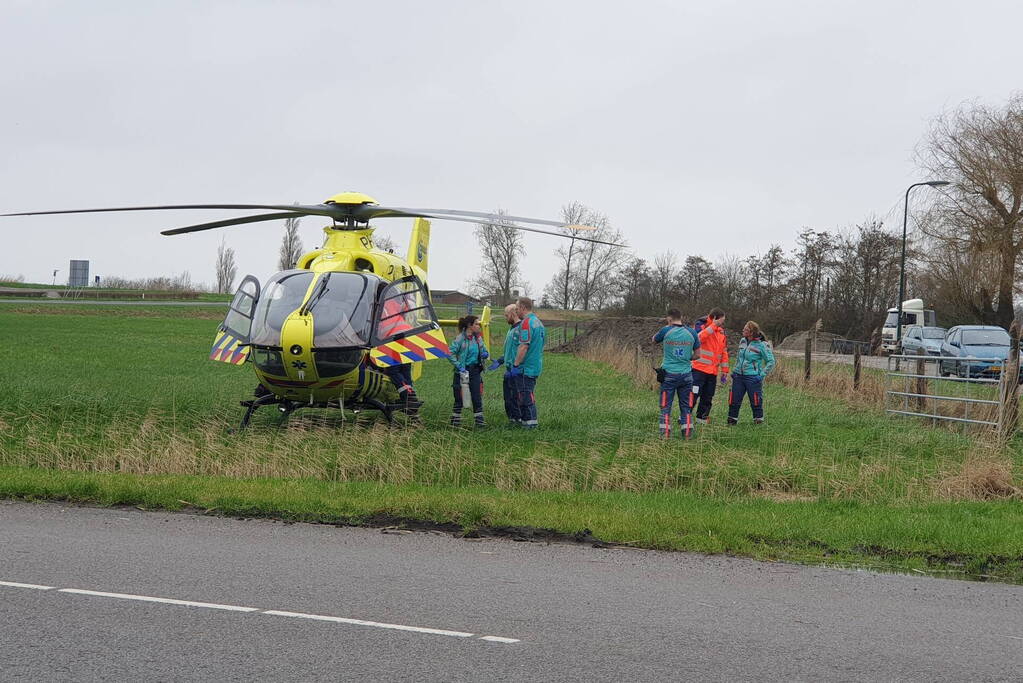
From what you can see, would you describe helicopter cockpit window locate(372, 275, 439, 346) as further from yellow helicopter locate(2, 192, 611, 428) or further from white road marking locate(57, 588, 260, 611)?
white road marking locate(57, 588, 260, 611)

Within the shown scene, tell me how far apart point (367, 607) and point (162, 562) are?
2.05m

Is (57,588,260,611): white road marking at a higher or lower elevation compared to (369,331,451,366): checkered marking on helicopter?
lower

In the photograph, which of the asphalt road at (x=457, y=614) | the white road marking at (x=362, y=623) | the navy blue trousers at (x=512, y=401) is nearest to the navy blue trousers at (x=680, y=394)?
the navy blue trousers at (x=512, y=401)

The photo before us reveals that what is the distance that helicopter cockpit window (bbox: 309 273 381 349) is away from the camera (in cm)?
1462

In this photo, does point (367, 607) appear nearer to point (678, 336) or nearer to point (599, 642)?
point (599, 642)

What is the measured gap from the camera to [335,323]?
48.4 ft

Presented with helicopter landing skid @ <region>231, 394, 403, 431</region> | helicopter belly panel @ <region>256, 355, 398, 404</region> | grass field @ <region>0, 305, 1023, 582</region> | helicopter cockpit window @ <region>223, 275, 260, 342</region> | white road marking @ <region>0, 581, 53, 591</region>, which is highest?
helicopter cockpit window @ <region>223, 275, 260, 342</region>

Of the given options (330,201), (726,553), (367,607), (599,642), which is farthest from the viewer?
(330,201)

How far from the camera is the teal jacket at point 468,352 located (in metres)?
16.4

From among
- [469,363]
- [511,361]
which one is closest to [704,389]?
[511,361]

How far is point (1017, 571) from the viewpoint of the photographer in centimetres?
822

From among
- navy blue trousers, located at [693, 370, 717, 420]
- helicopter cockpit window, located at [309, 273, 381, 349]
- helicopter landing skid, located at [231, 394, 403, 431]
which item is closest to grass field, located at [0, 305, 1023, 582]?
helicopter landing skid, located at [231, 394, 403, 431]

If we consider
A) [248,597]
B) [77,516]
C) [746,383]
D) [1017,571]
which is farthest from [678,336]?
[248,597]

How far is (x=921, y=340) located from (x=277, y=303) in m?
31.9
